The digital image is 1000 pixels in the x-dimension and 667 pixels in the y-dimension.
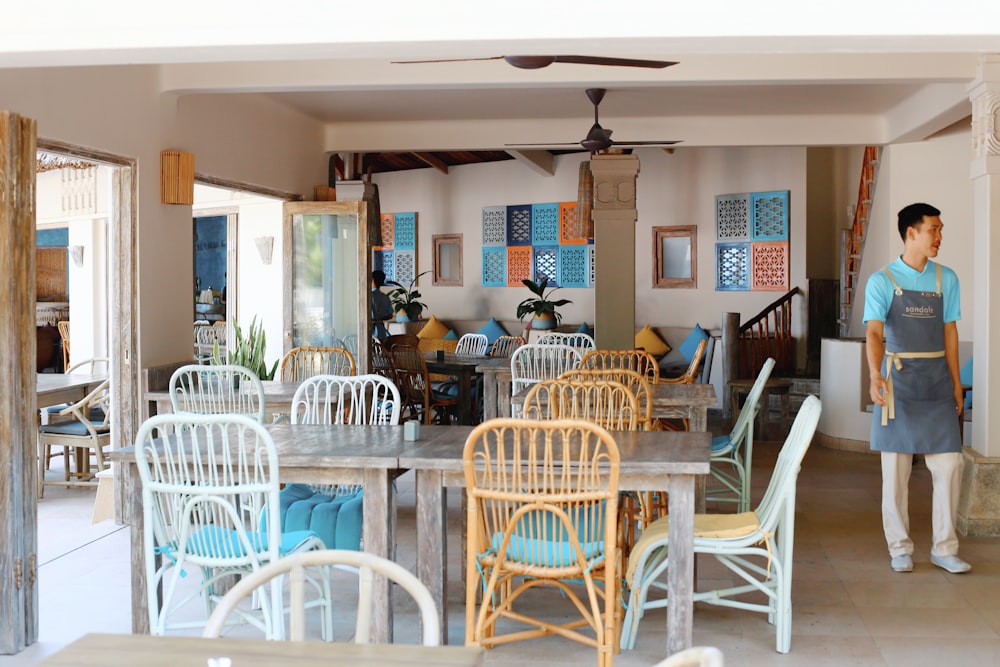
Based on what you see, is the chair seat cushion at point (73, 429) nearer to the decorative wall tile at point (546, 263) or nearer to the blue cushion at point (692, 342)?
the blue cushion at point (692, 342)

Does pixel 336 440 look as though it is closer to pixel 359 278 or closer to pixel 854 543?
pixel 854 543

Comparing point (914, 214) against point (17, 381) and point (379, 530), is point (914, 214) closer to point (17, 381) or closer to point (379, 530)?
point (379, 530)

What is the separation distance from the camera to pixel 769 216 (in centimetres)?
1071

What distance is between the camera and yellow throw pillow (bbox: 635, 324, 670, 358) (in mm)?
11188

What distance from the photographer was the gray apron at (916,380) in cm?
457

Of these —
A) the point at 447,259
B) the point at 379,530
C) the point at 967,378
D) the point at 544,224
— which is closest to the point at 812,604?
the point at 379,530

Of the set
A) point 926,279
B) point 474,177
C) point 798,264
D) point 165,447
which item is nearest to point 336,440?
point 165,447

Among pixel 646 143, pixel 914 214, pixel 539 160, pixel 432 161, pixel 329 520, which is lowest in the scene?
pixel 329 520

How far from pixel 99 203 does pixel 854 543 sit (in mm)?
8633

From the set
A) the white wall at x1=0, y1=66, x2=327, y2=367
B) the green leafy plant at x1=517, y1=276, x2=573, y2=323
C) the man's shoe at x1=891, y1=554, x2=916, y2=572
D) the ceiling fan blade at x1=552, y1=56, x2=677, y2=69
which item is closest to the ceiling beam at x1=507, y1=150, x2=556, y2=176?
the green leafy plant at x1=517, y1=276, x2=573, y2=323

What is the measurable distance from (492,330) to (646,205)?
2.43 metres

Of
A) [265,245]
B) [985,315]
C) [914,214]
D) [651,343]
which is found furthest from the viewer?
[651,343]

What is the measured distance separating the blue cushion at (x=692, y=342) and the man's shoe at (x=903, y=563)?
597 centimetres

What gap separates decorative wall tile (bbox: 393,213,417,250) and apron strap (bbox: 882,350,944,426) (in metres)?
9.16
